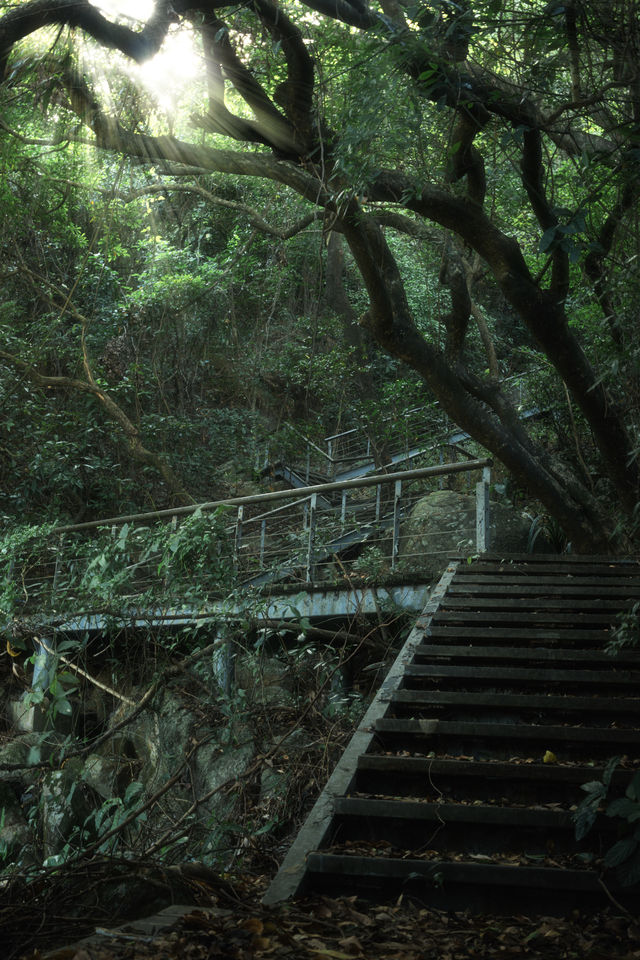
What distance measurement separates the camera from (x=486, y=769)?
3.41 m

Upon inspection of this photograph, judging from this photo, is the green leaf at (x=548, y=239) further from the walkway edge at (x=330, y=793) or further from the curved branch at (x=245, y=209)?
the curved branch at (x=245, y=209)

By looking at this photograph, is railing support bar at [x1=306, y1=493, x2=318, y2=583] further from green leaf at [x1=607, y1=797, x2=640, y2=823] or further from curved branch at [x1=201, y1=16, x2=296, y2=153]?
green leaf at [x1=607, y1=797, x2=640, y2=823]

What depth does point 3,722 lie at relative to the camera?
10078mm

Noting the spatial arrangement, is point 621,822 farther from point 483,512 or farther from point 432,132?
point 432,132

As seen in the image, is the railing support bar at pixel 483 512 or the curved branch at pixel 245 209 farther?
the curved branch at pixel 245 209

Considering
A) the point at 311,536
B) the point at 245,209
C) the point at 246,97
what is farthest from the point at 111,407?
the point at 246,97

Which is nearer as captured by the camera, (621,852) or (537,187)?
(621,852)

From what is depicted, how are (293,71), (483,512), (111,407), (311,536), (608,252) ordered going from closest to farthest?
1. (608,252)
2. (293,71)
3. (483,512)
4. (311,536)
5. (111,407)

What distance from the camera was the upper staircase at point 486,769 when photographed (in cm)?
279

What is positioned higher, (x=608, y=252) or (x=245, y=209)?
(x=245, y=209)

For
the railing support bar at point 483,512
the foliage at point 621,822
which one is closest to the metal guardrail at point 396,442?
the railing support bar at point 483,512

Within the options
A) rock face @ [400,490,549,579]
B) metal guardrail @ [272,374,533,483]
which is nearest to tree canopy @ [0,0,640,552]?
rock face @ [400,490,549,579]

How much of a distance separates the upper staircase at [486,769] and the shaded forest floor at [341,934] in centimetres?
11

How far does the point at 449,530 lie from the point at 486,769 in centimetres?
488
